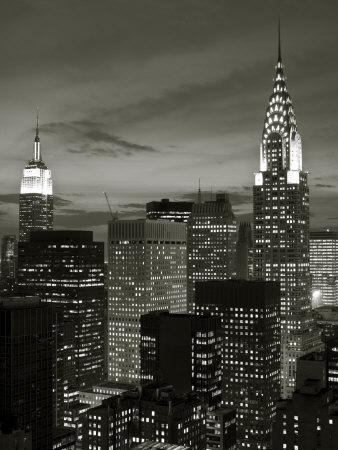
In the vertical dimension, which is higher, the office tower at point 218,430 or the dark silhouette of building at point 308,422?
the dark silhouette of building at point 308,422

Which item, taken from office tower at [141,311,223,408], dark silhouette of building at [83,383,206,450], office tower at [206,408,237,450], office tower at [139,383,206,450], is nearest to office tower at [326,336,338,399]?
office tower at [206,408,237,450]

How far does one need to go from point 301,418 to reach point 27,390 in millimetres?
55410

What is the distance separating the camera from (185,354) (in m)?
185

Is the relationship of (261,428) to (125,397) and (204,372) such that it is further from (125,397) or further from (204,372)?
(125,397)

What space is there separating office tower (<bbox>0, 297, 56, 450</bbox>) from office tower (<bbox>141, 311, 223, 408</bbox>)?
151 feet

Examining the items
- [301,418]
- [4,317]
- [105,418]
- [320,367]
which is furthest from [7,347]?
[320,367]

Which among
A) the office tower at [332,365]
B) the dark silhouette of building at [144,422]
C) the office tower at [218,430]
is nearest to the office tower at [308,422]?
the dark silhouette of building at [144,422]

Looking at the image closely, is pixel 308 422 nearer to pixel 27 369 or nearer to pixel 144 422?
pixel 144 422

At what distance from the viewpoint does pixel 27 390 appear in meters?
140

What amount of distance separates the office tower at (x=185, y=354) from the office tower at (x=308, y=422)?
49.4 metres

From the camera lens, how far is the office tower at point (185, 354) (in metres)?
183

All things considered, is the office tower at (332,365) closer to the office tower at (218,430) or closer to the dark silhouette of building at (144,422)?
Result: the office tower at (218,430)

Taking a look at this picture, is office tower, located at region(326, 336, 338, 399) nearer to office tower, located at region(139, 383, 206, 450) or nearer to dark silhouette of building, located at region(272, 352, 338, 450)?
dark silhouette of building, located at region(272, 352, 338, 450)

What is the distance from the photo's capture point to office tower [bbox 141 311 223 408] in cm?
18262
